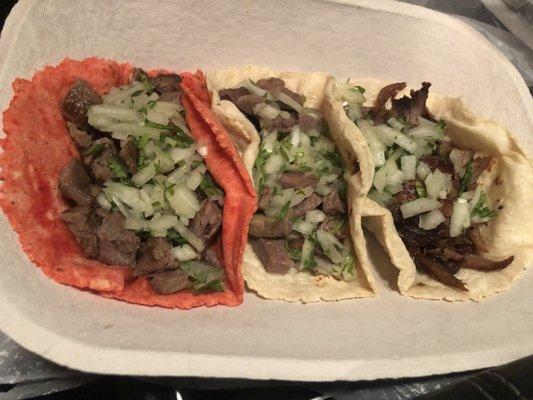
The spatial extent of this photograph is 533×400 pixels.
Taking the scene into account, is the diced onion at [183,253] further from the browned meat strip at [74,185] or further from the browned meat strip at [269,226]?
the browned meat strip at [74,185]

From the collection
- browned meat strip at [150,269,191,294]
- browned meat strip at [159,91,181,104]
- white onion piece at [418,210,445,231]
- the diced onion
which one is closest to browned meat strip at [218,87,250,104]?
browned meat strip at [159,91,181,104]

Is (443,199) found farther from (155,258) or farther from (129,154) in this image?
(129,154)

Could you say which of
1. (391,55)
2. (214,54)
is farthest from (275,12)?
(391,55)

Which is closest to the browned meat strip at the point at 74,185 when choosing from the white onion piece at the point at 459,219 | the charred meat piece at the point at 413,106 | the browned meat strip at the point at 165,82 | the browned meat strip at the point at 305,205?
the browned meat strip at the point at 165,82

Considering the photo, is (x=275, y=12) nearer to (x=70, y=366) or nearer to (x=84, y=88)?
(x=84, y=88)

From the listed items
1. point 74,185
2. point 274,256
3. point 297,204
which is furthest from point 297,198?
point 74,185
